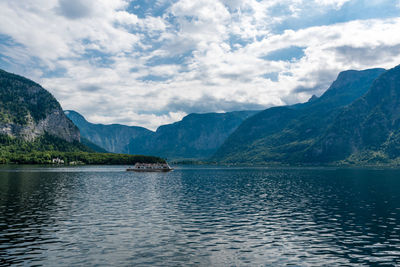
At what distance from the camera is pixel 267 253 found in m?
38.7

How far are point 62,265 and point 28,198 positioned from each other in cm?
6018

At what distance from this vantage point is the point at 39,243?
1661 inches

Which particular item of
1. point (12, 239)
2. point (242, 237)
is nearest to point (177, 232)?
point (242, 237)

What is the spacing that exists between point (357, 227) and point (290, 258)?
2287cm

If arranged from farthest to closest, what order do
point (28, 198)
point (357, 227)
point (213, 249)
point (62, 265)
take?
1. point (28, 198)
2. point (357, 227)
3. point (213, 249)
4. point (62, 265)

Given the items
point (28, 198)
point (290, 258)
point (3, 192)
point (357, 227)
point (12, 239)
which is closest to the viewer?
point (290, 258)

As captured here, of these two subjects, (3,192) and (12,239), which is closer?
(12,239)

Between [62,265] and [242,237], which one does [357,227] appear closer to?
[242,237]

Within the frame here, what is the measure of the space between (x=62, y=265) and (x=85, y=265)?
7.86 feet

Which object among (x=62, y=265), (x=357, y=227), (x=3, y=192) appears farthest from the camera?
(x=3, y=192)

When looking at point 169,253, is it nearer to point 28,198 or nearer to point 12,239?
point 12,239

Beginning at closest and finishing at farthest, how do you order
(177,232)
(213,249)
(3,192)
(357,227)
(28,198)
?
(213,249)
(177,232)
(357,227)
(28,198)
(3,192)

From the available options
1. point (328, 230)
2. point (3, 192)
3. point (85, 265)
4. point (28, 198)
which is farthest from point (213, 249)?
point (3, 192)

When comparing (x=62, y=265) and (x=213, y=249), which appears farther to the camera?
(x=213, y=249)
